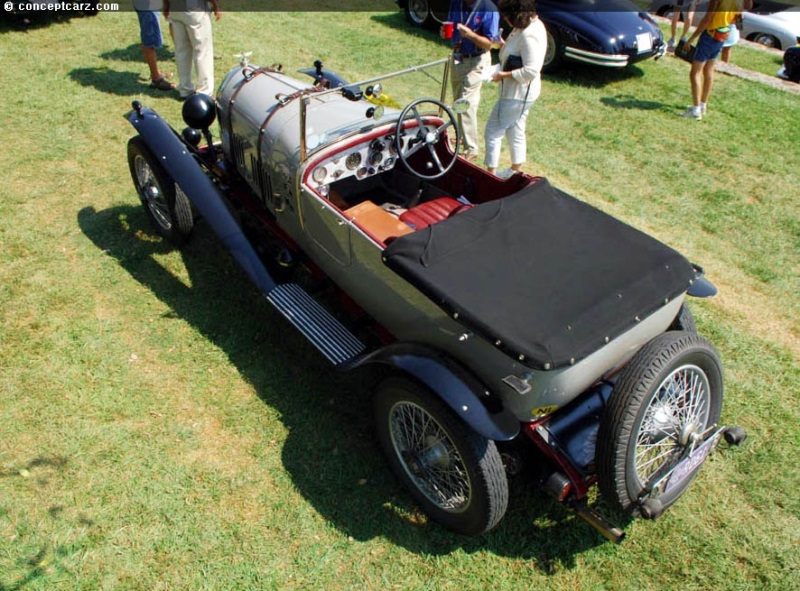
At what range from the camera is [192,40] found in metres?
7.55

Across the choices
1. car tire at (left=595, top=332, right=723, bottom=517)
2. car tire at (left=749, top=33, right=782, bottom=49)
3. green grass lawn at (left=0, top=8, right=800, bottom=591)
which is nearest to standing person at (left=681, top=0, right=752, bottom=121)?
green grass lawn at (left=0, top=8, right=800, bottom=591)

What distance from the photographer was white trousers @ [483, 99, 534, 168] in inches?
233

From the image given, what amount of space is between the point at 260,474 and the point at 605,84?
8.57m

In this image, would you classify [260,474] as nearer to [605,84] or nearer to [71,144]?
[71,144]

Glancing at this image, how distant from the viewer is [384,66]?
9.81m

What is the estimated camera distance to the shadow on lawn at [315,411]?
3543 millimetres

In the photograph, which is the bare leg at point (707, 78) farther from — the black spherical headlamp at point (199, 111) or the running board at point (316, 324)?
the running board at point (316, 324)

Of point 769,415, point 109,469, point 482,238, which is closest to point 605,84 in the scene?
point 769,415

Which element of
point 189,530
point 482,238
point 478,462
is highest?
point 482,238

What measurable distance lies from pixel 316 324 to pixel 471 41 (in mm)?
3779

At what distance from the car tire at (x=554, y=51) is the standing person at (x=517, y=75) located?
4146 millimetres

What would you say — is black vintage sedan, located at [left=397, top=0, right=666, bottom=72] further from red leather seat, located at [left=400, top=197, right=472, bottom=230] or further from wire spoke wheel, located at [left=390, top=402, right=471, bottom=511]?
wire spoke wheel, located at [left=390, top=402, right=471, bottom=511]

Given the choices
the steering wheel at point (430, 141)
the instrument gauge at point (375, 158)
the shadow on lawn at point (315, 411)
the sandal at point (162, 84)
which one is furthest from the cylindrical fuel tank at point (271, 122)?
the sandal at point (162, 84)

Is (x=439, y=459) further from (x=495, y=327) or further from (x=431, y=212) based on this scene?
(x=431, y=212)
